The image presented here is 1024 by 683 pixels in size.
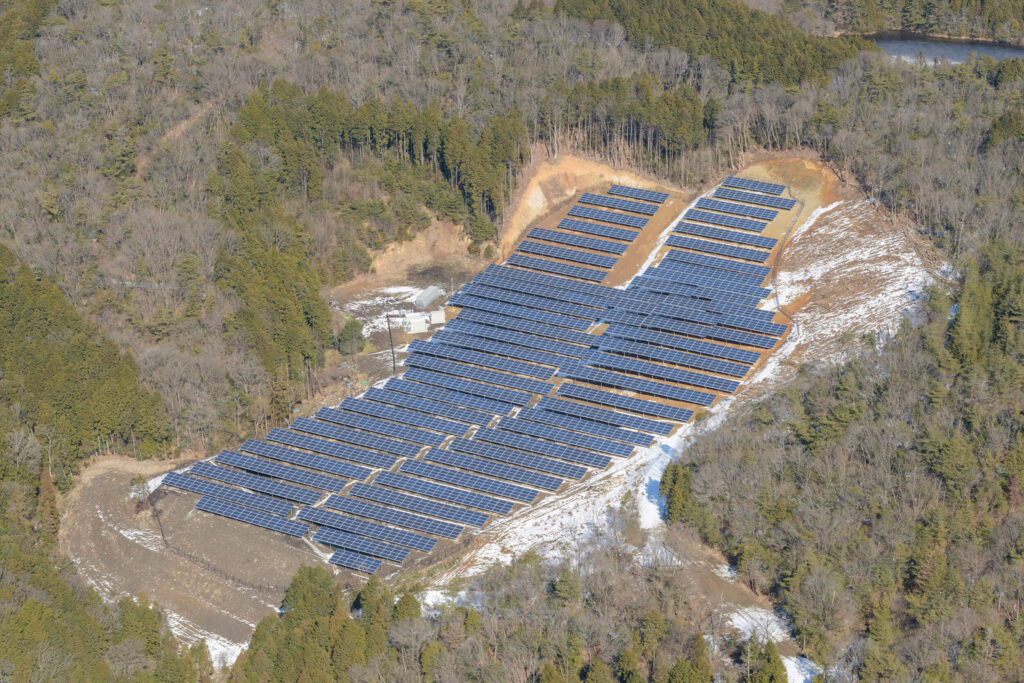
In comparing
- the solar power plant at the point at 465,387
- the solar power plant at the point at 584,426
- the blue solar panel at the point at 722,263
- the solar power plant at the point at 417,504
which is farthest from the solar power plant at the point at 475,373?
the blue solar panel at the point at 722,263

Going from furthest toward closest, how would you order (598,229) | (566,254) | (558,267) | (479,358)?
(598,229) → (566,254) → (558,267) → (479,358)

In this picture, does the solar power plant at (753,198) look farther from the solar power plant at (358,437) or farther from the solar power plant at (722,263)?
the solar power plant at (358,437)

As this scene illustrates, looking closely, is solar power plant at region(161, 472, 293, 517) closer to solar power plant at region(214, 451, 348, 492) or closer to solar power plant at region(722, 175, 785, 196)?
solar power plant at region(214, 451, 348, 492)

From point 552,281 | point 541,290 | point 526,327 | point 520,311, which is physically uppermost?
point 552,281

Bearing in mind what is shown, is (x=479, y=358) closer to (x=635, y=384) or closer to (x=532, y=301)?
(x=532, y=301)

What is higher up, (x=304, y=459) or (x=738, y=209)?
(x=738, y=209)

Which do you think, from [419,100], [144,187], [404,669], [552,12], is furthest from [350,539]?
[552,12]

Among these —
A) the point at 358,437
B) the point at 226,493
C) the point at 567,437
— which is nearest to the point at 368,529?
the point at 358,437
